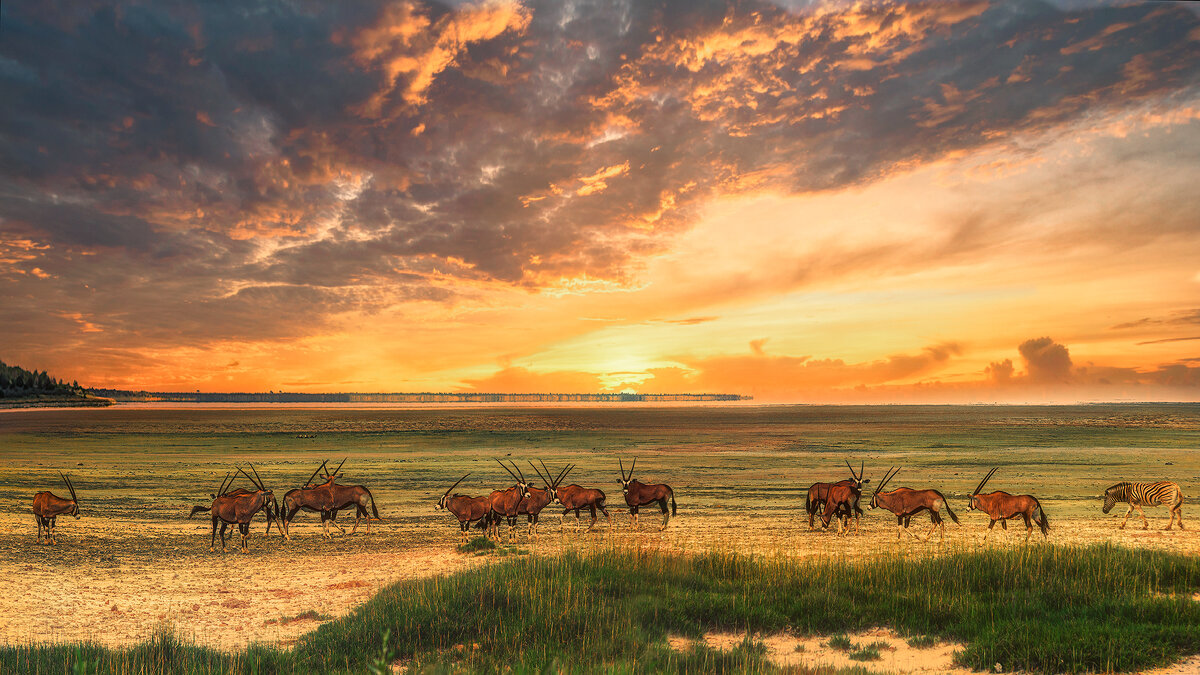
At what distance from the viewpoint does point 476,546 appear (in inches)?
751

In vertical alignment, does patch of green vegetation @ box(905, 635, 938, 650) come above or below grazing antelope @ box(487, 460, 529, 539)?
below

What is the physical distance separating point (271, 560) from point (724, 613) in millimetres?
12773

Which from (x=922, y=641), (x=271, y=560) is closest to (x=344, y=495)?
(x=271, y=560)

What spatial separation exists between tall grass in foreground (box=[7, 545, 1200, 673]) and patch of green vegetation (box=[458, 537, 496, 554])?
4.92 m

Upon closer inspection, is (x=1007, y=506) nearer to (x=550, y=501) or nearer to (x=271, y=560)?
(x=550, y=501)

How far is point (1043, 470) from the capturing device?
129 feet

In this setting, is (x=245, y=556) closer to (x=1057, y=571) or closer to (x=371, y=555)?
(x=371, y=555)

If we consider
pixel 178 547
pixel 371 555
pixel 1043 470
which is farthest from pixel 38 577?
pixel 1043 470

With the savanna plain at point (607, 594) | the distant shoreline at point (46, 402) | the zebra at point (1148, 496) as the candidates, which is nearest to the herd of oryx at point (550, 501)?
the zebra at point (1148, 496)

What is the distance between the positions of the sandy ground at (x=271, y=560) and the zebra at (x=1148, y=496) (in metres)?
0.68

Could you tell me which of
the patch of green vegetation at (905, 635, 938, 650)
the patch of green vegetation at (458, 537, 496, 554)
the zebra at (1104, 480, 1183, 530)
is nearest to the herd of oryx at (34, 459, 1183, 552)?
the zebra at (1104, 480, 1183, 530)

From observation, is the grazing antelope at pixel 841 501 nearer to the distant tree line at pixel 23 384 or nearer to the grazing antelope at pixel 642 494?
the grazing antelope at pixel 642 494

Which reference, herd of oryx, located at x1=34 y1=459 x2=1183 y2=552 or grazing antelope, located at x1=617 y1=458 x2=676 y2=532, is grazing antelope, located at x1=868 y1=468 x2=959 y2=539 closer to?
herd of oryx, located at x1=34 y1=459 x2=1183 y2=552

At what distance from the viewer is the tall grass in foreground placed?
9.86 meters
